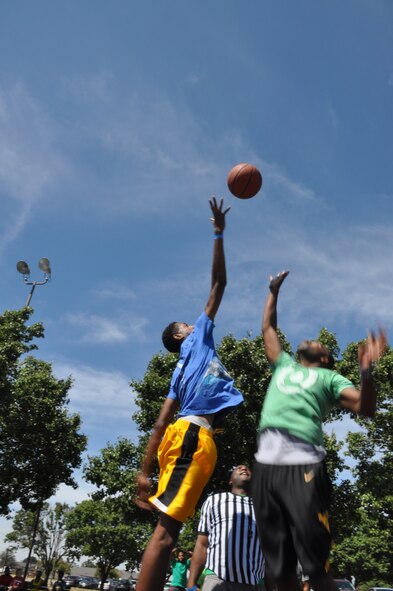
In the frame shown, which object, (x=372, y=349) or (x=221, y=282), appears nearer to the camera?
(x=372, y=349)

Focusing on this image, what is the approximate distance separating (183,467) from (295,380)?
41.7 inches

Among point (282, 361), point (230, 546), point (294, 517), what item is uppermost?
Answer: point (282, 361)

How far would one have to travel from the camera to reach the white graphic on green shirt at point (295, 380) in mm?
3434

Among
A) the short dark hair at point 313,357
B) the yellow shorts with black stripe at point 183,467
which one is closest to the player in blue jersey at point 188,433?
the yellow shorts with black stripe at point 183,467

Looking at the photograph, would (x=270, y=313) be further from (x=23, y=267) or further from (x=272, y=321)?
(x=23, y=267)

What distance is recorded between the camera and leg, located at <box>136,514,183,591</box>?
128 inches

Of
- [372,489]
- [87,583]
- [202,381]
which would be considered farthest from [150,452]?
[87,583]

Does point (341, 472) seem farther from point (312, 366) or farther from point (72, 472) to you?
point (312, 366)

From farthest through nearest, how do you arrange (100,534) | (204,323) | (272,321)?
(100,534)
(204,323)
(272,321)

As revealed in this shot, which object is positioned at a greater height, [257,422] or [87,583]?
[257,422]

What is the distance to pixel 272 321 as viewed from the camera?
4109mm

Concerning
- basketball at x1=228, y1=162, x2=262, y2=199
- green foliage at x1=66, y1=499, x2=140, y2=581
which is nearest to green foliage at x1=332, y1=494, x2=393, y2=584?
basketball at x1=228, y1=162, x2=262, y2=199

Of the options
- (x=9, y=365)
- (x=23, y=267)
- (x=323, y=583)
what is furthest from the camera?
(x=23, y=267)

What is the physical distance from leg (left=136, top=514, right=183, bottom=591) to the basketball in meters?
4.24
